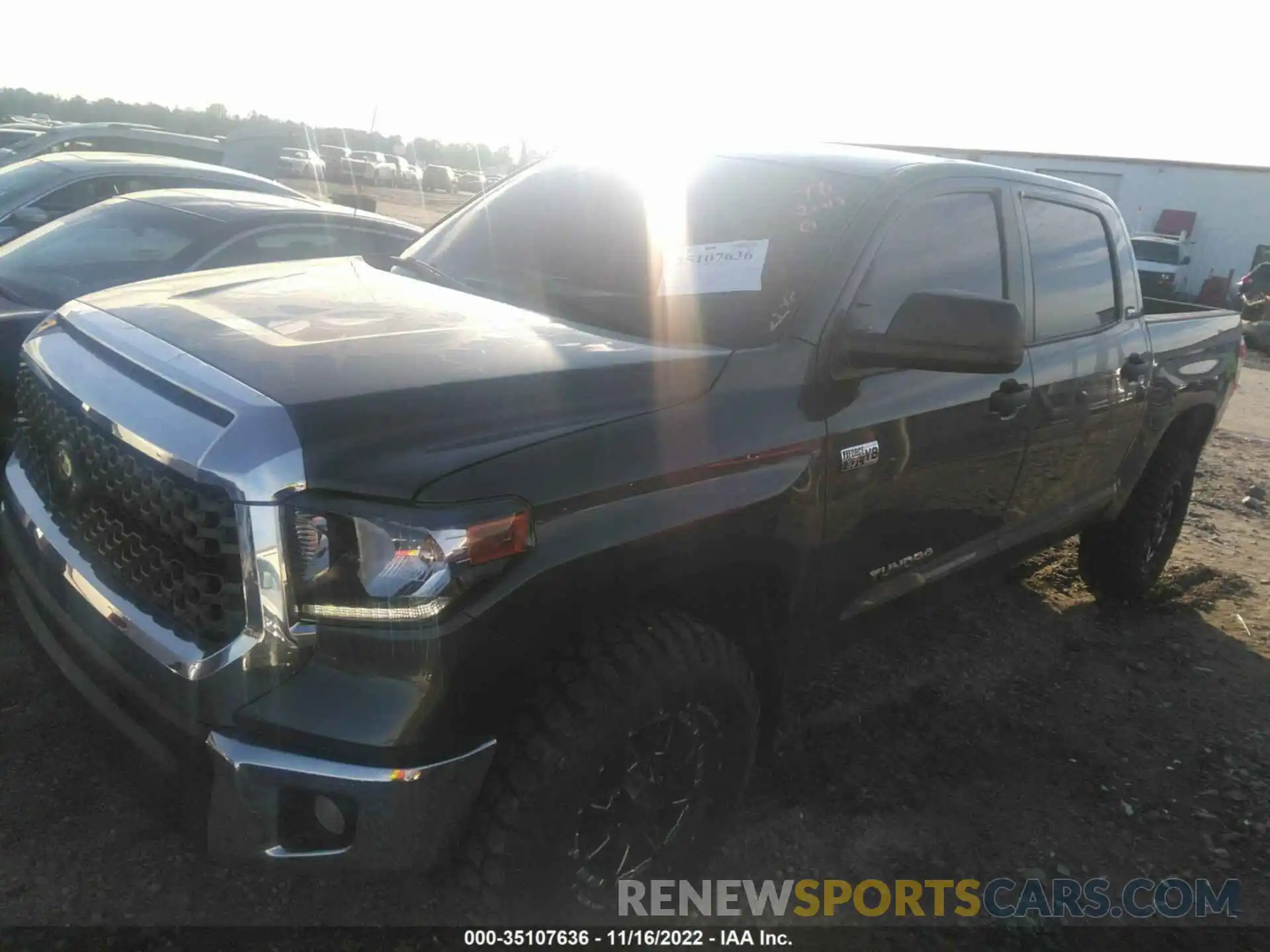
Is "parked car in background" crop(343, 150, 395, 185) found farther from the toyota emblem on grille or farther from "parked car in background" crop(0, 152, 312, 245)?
the toyota emblem on grille

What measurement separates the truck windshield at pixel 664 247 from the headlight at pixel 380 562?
3.24 feet

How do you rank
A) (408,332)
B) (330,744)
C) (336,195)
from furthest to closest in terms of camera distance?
1. (336,195)
2. (408,332)
3. (330,744)

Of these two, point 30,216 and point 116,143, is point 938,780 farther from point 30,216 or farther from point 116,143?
point 116,143

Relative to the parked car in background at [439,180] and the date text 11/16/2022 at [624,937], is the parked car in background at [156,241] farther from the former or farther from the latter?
the parked car in background at [439,180]

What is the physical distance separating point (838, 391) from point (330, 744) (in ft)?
4.94

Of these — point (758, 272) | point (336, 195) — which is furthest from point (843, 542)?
point (336, 195)

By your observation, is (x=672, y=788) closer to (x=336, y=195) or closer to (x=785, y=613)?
(x=785, y=613)

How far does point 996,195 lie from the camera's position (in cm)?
337

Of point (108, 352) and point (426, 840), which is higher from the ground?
point (108, 352)

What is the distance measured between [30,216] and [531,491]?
548 centimetres

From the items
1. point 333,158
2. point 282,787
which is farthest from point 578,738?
point 333,158

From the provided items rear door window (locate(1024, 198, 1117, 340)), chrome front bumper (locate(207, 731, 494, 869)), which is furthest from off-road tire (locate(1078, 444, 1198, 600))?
chrome front bumper (locate(207, 731, 494, 869))

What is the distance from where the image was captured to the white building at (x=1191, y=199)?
30203 millimetres

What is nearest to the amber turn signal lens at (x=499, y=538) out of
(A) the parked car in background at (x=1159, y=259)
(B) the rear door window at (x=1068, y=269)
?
(B) the rear door window at (x=1068, y=269)
